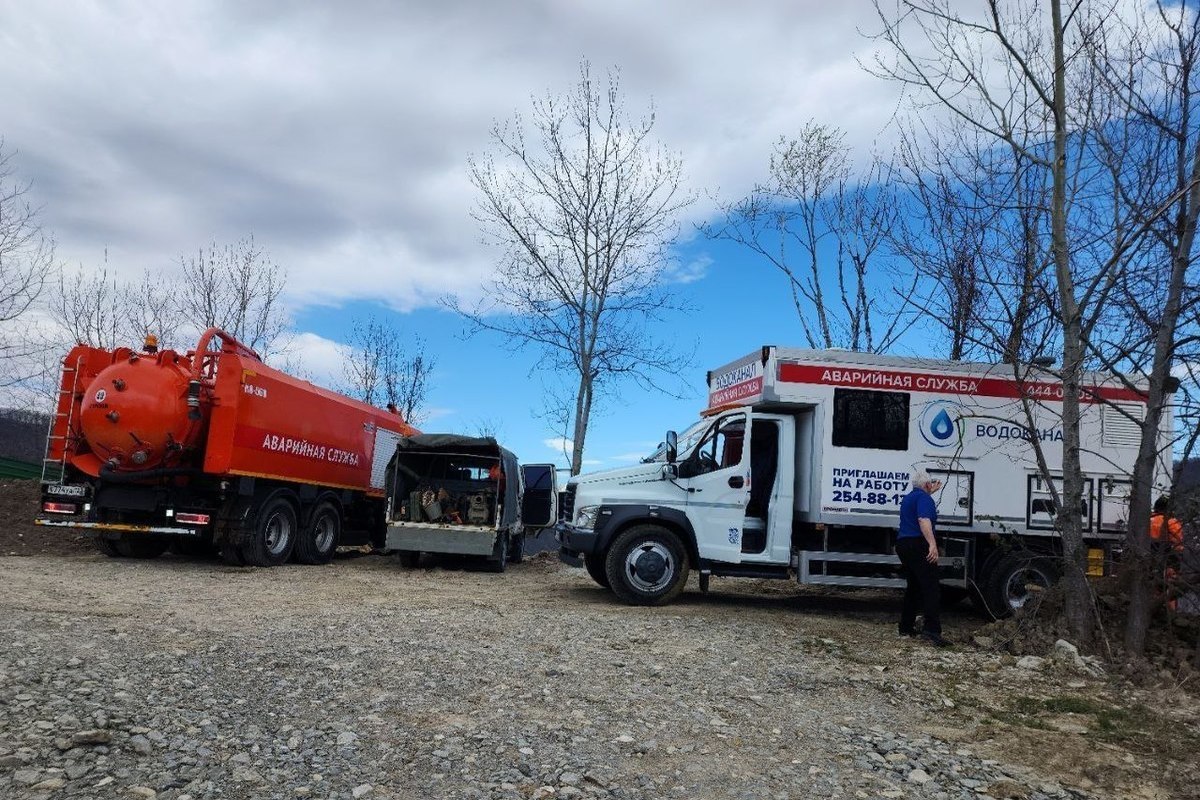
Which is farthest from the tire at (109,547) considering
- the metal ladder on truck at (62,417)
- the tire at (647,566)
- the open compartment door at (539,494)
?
the tire at (647,566)

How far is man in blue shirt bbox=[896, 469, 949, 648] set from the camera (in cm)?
904

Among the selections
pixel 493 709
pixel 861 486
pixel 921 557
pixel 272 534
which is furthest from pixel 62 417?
pixel 921 557

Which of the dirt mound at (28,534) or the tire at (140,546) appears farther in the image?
the dirt mound at (28,534)

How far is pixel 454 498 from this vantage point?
1652cm

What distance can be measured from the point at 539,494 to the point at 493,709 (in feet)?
42.6

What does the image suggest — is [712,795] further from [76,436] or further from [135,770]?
[76,436]

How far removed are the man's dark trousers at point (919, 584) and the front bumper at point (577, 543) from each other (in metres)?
Answer: 3.61

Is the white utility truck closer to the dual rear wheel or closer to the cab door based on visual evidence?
the cab door

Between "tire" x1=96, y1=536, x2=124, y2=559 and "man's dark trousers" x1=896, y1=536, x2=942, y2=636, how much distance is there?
12207mm

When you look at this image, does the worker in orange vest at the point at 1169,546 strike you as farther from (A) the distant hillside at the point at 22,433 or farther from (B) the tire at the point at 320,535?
(A) the distant hillside at the point at 22,433

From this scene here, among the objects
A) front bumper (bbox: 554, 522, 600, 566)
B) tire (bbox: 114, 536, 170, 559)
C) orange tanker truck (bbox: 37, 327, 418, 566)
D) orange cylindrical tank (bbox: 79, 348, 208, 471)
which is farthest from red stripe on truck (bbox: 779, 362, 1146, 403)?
tire (bbox: 114, 536, 170, 559)

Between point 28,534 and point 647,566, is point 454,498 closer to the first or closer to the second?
point 647,566

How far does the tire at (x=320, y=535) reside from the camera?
15.5 metres

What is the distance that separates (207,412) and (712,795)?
11.2 metres
